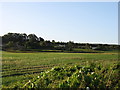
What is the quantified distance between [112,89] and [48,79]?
7.85ft

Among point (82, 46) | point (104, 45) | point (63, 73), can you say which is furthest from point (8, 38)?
point (63, 73)

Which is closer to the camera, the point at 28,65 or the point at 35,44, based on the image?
the point at 28,65

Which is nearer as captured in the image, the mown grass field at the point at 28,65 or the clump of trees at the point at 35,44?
the mown grass field at the point at 28,65

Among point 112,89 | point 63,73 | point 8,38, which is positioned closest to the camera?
point 112,89

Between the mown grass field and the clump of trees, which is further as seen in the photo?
the clump of trees

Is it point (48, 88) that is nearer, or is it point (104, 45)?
point (48, 88)

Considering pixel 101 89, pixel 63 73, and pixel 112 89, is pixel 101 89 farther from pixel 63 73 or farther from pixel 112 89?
pixel 63 73

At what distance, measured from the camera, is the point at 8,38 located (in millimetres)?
75062

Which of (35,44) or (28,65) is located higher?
(35,44)

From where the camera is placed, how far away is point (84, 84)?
19.3ft

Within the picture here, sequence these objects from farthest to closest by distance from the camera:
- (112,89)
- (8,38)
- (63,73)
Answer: (8,38) → (63,73) → (112,89)

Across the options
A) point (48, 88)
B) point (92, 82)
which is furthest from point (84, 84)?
point (48, 88)

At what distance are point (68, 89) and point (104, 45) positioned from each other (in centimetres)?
7502

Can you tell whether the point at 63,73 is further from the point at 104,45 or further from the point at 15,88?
the point at 104,45
